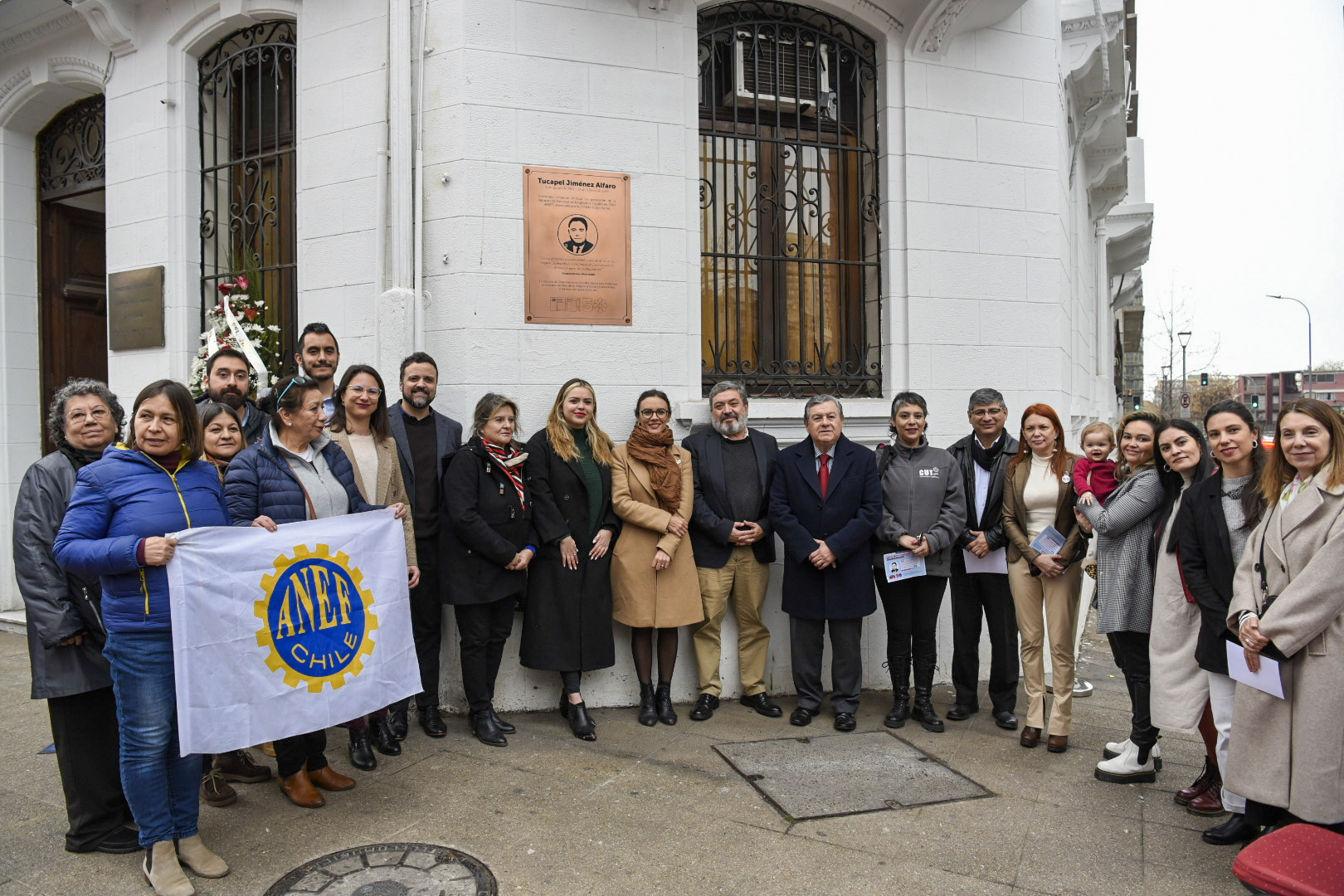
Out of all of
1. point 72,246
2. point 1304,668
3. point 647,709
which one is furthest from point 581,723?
point 72,246

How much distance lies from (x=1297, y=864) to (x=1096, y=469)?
96.8 inches

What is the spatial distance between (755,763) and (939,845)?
1.19 metres

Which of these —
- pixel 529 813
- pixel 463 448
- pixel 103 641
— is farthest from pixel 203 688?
pixel 463 448

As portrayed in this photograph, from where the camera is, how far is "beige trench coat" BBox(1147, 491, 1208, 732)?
13.8ft

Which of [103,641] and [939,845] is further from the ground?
[103,641]

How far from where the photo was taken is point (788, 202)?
664 centimetres

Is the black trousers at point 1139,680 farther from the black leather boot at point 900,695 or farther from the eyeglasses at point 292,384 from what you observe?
the eyeglasses at point 292,384

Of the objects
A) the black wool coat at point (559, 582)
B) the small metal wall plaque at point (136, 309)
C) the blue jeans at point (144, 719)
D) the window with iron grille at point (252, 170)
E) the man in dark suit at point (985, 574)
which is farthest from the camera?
the small metal wall plaque at point (136, 309)

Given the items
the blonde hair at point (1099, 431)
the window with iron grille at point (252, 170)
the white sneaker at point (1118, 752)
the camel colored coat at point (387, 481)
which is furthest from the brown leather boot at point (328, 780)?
the blonde hair at point (1099, 431)

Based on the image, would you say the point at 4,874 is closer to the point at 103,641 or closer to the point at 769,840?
the point at 103,641

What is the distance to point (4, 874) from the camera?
3.67m

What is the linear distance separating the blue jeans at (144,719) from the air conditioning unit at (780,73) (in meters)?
4.94

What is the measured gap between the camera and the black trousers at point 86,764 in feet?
12.6

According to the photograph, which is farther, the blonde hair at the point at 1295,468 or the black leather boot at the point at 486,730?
the black leather boot at the point at 486,730
